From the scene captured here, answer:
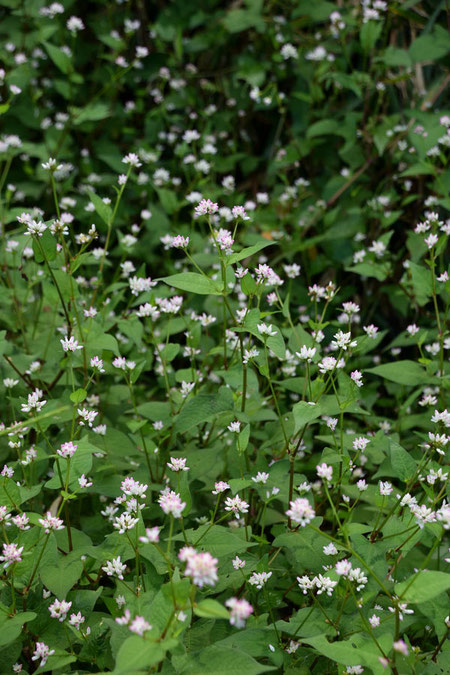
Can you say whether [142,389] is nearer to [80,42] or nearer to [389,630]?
[389,630]

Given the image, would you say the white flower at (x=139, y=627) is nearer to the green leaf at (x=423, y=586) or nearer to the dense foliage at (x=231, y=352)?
the dense foliage at (x=231, y=352)

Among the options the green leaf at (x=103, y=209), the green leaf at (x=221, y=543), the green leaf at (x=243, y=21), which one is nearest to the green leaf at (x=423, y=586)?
the green leaf at (x=221, y=543)

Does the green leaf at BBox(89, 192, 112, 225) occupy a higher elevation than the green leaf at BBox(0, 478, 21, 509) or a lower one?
higher

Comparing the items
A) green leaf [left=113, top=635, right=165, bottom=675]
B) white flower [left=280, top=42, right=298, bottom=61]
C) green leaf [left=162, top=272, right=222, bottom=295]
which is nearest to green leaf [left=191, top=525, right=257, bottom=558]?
green leaf [left=113, top=635, right=165, bottom=675]

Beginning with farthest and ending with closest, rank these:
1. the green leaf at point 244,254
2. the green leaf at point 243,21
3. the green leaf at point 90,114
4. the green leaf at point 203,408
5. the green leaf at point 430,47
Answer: the green leaf at point 243,21
the green leaf at point 90,114
the green leaf at point 430,47
the green leaf at point 203,408
the green leaf at point 244,254

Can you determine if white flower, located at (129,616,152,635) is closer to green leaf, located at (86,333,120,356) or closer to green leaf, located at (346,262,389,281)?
green leaf, located at (86,333,120,356)

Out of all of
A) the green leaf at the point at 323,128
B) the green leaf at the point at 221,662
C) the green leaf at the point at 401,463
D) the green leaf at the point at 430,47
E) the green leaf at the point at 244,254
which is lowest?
the green leaf at the point at 221,662

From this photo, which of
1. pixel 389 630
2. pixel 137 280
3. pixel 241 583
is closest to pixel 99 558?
pixel 241 583

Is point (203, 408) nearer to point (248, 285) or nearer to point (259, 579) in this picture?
point (248, 285)

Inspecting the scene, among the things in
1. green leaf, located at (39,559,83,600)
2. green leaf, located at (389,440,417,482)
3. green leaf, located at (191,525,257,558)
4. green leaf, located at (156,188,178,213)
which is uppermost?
green leaf, located at (389,440,417,482)
